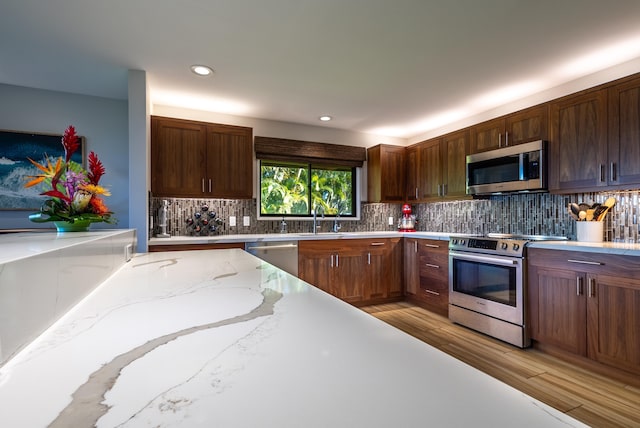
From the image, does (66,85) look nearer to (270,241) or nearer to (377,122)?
(270,241)

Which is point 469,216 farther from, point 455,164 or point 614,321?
point 614,321

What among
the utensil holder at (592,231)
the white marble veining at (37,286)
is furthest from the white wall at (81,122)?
the utensil holder at (592,231)

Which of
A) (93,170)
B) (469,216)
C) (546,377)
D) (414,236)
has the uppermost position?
(93,170)

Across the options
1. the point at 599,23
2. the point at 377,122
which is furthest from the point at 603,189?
the point at 377,122

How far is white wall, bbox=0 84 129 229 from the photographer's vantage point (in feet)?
9.42

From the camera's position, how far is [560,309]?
234cm

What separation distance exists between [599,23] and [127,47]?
10.6 feet

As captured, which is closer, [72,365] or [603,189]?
[72,365]

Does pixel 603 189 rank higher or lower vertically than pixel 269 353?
higher

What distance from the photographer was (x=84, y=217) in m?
1.50

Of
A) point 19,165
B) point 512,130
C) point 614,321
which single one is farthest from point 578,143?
point 19,165

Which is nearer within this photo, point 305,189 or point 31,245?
point 31,245

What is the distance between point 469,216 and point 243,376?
3925 millimetres

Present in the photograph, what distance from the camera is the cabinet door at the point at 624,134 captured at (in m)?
2.16
